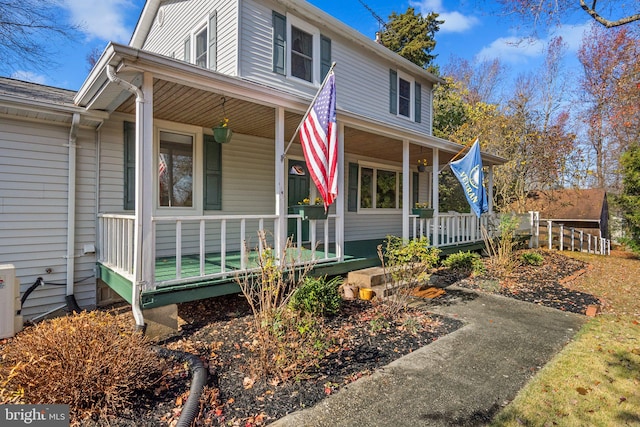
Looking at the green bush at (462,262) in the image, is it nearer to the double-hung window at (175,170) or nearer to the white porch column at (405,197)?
the white porch column at (405,197)

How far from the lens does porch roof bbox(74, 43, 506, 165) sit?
3762 millimetres

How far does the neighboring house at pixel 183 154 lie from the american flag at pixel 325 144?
652 millimetres

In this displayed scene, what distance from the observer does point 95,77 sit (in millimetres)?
4125

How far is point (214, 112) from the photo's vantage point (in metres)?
5.59

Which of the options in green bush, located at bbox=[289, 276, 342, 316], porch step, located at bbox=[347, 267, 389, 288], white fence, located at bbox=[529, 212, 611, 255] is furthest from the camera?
white fence, located at bbox=[529, 212, 611, 255]

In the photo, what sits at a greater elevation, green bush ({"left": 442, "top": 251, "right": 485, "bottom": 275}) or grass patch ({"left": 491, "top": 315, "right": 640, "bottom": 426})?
green bush ({"left": 442, "top": 251, "right": 485, "bottom": 275})

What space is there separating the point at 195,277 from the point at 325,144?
242 centimetres

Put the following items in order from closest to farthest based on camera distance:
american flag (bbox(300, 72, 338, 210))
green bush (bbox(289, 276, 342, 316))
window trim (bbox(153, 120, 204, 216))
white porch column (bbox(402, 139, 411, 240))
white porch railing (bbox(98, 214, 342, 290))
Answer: white porch railing (bbox(98, 214, 342, 290)), green bush (bbox(289, 276, 342, 316)), american flag (bbox(300, 72, 338, 210)), window trim (bbox(153, 120, 204, 216)), white porch column (bbox(402, 139, 411, 240))

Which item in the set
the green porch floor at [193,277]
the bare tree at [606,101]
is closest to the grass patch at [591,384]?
the green porch floor at [193,277]

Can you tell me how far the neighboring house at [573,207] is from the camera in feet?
51.9

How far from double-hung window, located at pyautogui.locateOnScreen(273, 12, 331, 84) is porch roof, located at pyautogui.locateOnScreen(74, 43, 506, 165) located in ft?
5.61

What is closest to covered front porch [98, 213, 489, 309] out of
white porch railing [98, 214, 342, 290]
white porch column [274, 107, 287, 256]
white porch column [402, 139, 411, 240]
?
white porch railing [98, 214, 342, 290]

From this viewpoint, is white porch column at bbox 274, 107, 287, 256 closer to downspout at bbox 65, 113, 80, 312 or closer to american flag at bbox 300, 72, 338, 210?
american flag at bbox 300, 72, 338, 210

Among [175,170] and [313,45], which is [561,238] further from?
[175,170]
